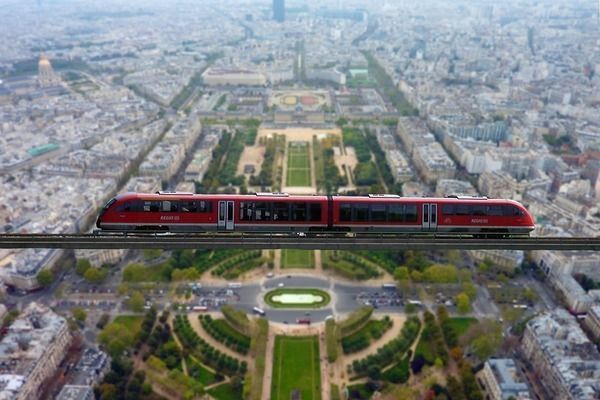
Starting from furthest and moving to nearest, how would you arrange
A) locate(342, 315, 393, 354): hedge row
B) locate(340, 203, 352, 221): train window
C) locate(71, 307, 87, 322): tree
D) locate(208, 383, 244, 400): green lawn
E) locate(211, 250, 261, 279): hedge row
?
locate(211, 250, 261, 279): hedge row → locate(71, 307, 87, 322): tree → locate(342, 315, 393, 354): hedge row → locate(208, 383, 244, 400): green lawn → locate(340, 203, 352, 221): train window

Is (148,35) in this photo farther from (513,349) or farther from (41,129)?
(513,349)

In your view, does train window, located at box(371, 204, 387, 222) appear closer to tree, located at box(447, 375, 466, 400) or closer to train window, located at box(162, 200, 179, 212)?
train window, located at box(162, 200, 179, 212)

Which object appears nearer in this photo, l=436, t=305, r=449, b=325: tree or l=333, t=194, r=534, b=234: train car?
l=333, t=194, r=534, b=234: train car

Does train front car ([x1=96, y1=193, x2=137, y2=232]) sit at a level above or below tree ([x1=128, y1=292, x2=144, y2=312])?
above

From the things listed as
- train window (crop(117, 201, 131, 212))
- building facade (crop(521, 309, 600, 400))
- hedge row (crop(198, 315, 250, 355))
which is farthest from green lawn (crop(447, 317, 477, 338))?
train window (crop(117, 201, 131, 212))

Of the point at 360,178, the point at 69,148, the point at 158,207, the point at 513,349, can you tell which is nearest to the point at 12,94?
the point at 69,148

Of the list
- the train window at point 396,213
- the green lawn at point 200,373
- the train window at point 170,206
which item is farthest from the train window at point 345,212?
the green lawn at point 200,373

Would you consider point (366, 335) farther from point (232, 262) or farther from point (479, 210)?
point (479, 210)

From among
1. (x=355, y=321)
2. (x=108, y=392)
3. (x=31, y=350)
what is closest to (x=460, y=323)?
(x=355, y=321)
